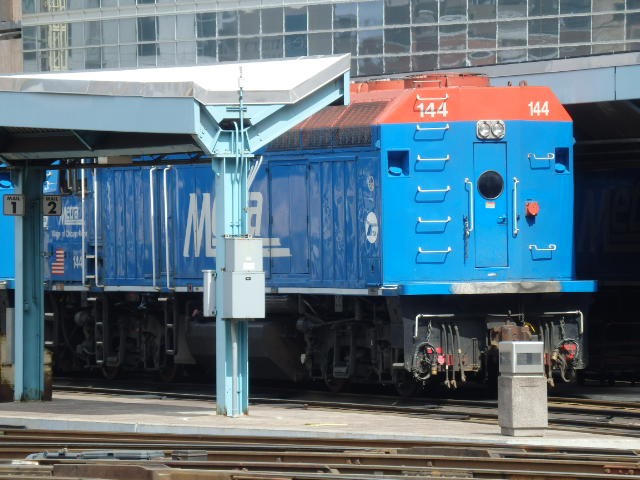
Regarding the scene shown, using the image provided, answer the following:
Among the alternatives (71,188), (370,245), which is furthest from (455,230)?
(71,188)

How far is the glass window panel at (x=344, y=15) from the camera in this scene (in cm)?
4472

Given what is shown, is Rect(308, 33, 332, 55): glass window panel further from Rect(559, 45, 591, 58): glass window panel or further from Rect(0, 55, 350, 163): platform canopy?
Rect(0, 55, 350, 163): platform canopy

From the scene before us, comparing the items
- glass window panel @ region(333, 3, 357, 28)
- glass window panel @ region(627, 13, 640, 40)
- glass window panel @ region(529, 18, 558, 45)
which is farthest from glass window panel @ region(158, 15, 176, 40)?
glass window panel @ region(627, 13, 640, 40)

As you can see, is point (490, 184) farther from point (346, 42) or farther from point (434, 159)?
point (346, 42)

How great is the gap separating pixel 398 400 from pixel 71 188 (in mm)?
5434

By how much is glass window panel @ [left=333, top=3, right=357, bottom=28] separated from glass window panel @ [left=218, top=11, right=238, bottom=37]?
133 inches

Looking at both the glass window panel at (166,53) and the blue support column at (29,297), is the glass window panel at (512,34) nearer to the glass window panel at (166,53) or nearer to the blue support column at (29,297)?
the glass window panel at (166,53)

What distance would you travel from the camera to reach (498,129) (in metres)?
18.6

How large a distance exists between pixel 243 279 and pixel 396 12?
29.6 m

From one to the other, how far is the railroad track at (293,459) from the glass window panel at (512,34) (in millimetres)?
32424

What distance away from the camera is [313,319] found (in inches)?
774

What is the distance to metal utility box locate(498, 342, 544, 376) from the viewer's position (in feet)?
46.8

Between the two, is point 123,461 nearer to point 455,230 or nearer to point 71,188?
point 455,230

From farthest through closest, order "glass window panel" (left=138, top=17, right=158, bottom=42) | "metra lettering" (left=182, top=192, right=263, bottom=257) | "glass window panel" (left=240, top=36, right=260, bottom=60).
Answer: "glass window panel" (left=138, top=17, right=158, bottom=42)
"glass window panel" (left=240, top=36, right=260, bottom=60)
"metra lettering" (left=182, top=192, right=263, bottom=257)
